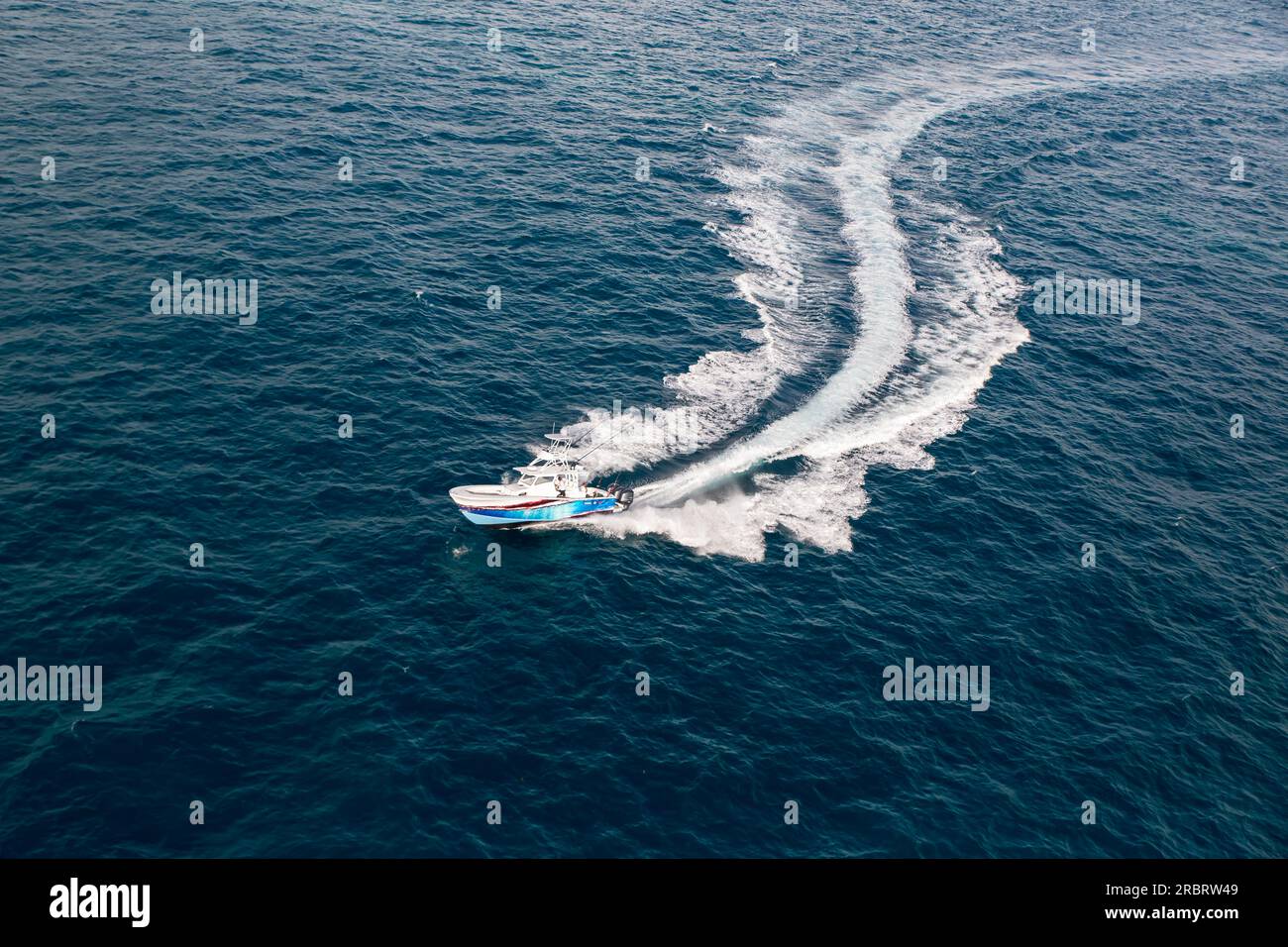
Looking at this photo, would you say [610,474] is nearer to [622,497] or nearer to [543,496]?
[622,497]

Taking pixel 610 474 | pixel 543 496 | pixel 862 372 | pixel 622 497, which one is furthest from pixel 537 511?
pixel 862 372

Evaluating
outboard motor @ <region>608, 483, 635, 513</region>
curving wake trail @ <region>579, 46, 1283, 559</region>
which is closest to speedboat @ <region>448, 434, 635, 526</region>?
outboard motor @ <region>608, 483, 635, 513</region>

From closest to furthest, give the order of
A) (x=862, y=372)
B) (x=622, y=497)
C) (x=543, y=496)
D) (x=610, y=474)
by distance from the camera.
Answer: (x=543, y=496) < (x=622, y=497) < (x=610, y=474) < (x=862, y=372)

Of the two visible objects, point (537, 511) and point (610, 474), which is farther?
point (610, 474)

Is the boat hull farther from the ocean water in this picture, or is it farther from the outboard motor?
the ocean water
